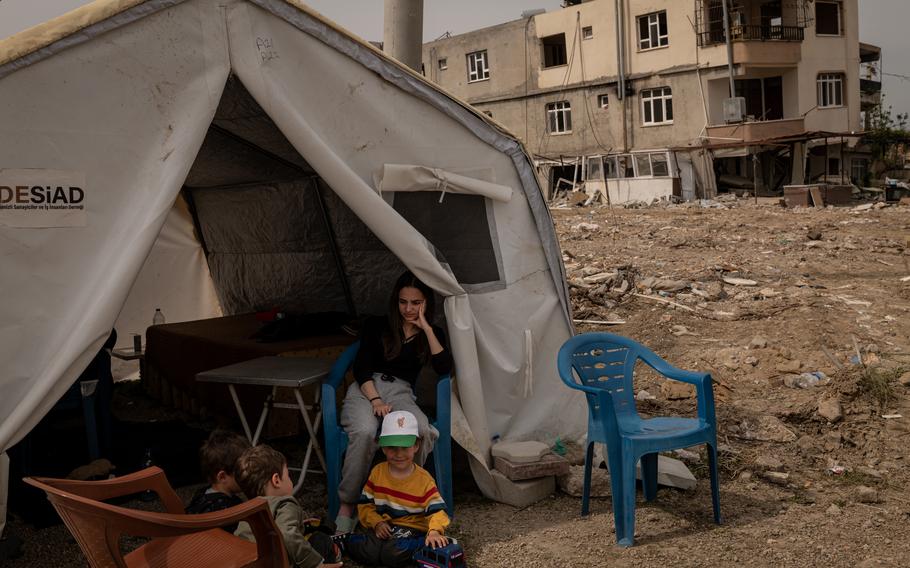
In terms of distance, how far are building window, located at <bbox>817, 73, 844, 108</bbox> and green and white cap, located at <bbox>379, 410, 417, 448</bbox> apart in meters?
30.1

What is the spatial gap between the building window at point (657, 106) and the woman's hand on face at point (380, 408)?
2795cm

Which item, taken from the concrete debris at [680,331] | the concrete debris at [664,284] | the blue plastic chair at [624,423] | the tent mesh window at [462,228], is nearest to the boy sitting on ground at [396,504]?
the blue plastic chair at [624,423]

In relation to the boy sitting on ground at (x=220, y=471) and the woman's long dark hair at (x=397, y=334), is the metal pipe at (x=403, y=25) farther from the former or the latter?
the boy sitting on ground at (x=220, y=471)

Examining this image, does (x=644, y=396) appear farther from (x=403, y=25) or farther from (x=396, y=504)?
(x=403, y=25)

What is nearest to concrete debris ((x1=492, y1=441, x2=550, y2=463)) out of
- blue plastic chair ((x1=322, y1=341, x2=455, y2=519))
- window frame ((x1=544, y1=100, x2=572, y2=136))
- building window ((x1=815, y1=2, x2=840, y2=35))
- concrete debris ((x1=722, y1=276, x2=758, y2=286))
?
blue plastic chair ((x1=322, y1=341, x2=455, y2=519))

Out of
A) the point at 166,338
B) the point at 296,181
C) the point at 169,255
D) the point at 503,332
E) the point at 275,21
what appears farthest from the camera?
the point at 169,255

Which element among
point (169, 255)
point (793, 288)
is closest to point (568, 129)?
point (793, 288)

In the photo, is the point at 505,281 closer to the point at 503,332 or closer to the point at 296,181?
the point at 503,332

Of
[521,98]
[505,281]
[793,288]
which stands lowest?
[793,288]

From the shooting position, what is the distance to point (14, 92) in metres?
3.90

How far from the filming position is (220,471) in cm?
387

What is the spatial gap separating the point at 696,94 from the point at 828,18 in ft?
20.0

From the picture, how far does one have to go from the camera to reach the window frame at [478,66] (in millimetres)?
35938

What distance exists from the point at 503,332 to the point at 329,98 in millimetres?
1713
